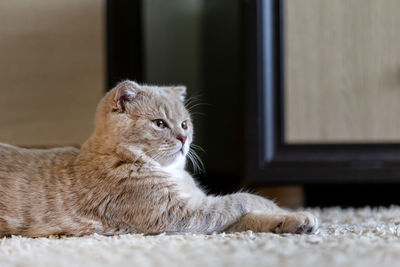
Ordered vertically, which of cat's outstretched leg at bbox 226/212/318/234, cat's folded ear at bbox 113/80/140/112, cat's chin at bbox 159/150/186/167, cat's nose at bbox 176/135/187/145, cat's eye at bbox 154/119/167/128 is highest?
cat's folded ear at bbox 113/80/140/112

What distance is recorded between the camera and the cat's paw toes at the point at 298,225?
101 cm

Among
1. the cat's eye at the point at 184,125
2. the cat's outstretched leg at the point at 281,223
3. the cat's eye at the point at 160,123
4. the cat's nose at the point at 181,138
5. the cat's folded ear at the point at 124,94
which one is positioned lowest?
the cat's outstretched leg at the point at 281,223

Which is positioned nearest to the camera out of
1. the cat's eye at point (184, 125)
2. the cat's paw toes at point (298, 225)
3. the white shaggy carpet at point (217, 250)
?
the white shaggy carpet at point (217, 250)

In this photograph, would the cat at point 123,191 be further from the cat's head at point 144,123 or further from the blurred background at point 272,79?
the blurred background at point 272,79

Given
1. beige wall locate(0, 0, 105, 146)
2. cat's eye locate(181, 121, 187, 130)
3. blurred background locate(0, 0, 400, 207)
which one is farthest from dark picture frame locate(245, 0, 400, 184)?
beige wall locate(0, 0, 105, 146)

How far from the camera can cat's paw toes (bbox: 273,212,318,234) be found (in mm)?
1014

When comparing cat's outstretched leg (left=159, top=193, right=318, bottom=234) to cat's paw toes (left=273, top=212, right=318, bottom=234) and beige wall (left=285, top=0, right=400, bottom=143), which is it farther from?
beige wall (left=285, top=0, right=400, bottom=143)

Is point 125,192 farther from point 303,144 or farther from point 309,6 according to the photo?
point 309,6

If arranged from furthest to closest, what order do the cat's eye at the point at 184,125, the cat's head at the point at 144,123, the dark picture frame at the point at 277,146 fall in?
the dark picture frame at the point at 277,146
the cat's eye at the point at 184,125
the cat's head at the point at 144,123

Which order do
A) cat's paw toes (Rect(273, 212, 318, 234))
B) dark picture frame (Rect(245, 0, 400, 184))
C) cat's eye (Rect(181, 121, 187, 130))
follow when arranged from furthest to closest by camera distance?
dark picture frame (Rect(245, 0, 400, 184))
cat's eye (Rect(181, 121, 187, 130))
cat's paw toes (Rect(273, 212, 318, 234))

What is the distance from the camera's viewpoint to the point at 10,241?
0.95m

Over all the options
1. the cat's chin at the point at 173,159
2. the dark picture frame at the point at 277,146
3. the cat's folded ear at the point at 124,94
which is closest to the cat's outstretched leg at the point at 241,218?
the cat's chin at the point at 173,159

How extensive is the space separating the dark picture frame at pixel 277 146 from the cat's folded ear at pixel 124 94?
1.57ft

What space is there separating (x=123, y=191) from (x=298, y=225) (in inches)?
14.1
